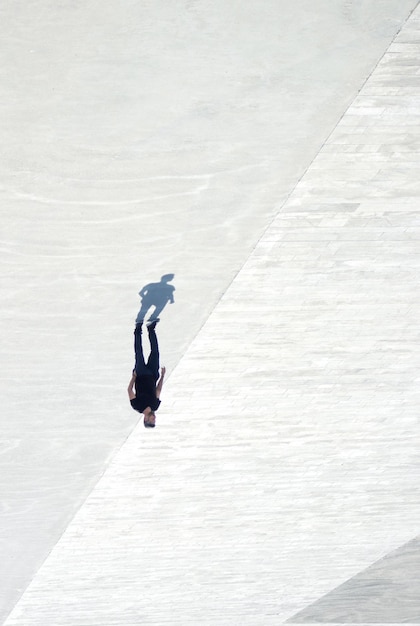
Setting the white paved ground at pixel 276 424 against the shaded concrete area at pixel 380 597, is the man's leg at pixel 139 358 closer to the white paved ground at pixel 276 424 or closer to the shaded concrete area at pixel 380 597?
the white paved ground at pixel 276 424

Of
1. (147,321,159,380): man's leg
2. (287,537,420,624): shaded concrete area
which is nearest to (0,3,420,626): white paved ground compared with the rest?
(287,537,420,624): shaded concrete area

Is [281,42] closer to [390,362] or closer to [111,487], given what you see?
[390,362]

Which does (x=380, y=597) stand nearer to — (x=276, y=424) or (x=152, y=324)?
(x=276, y=424)

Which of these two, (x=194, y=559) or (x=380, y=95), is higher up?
(x=380, y=95)

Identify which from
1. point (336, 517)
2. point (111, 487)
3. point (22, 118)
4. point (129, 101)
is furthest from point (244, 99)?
point (336, 517)

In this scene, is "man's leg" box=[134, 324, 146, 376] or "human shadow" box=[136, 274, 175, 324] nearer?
"human shadow" box=[136, 274, 175, 324]

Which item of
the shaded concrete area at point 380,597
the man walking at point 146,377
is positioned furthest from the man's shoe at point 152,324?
the shaded concrete area at point 380,597

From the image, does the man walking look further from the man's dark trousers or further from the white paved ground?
the white paved ground
